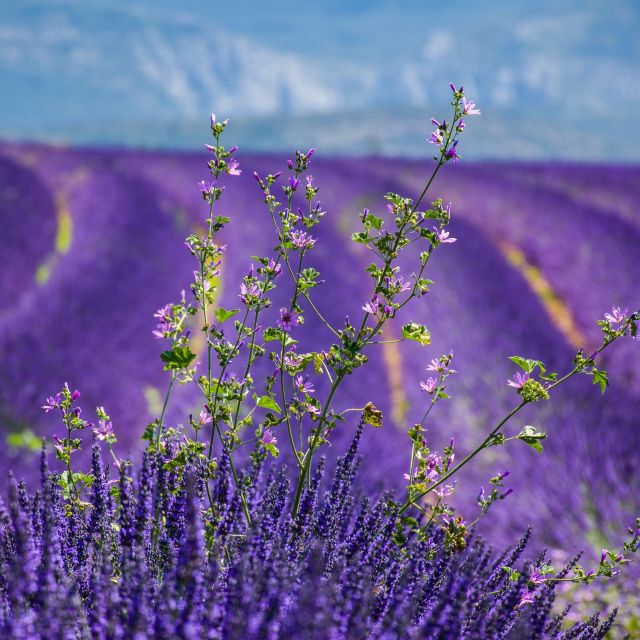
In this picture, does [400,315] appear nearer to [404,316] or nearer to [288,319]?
[404,316]

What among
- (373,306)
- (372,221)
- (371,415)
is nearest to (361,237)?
(372,221)

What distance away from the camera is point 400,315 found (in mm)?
6848

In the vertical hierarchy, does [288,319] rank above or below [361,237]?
below

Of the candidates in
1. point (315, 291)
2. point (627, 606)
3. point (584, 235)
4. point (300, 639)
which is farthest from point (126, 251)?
point (300, 639)

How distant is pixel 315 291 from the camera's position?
282 inches

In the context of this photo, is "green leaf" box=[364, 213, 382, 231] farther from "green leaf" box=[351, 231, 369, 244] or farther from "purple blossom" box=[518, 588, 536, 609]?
"purple blossom" box=[518, 588, 536, 609]

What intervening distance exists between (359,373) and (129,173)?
750cm

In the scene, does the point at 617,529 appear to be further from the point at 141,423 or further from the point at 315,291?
the point at 315,291

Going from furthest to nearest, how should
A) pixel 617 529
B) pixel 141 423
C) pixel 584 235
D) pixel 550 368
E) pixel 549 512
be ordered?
pixel 584 235
pixel 550 368
pixel 141 423
pixel 549 512
pixel 617 529

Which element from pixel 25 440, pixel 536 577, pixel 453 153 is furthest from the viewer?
pixel 25 440

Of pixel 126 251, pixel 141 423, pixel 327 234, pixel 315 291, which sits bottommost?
pixel 141 423

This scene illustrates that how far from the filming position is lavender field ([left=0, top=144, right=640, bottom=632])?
3902mm

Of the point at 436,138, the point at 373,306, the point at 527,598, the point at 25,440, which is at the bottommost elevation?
the point at 527,598

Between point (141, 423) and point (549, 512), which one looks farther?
point (141, 423)
